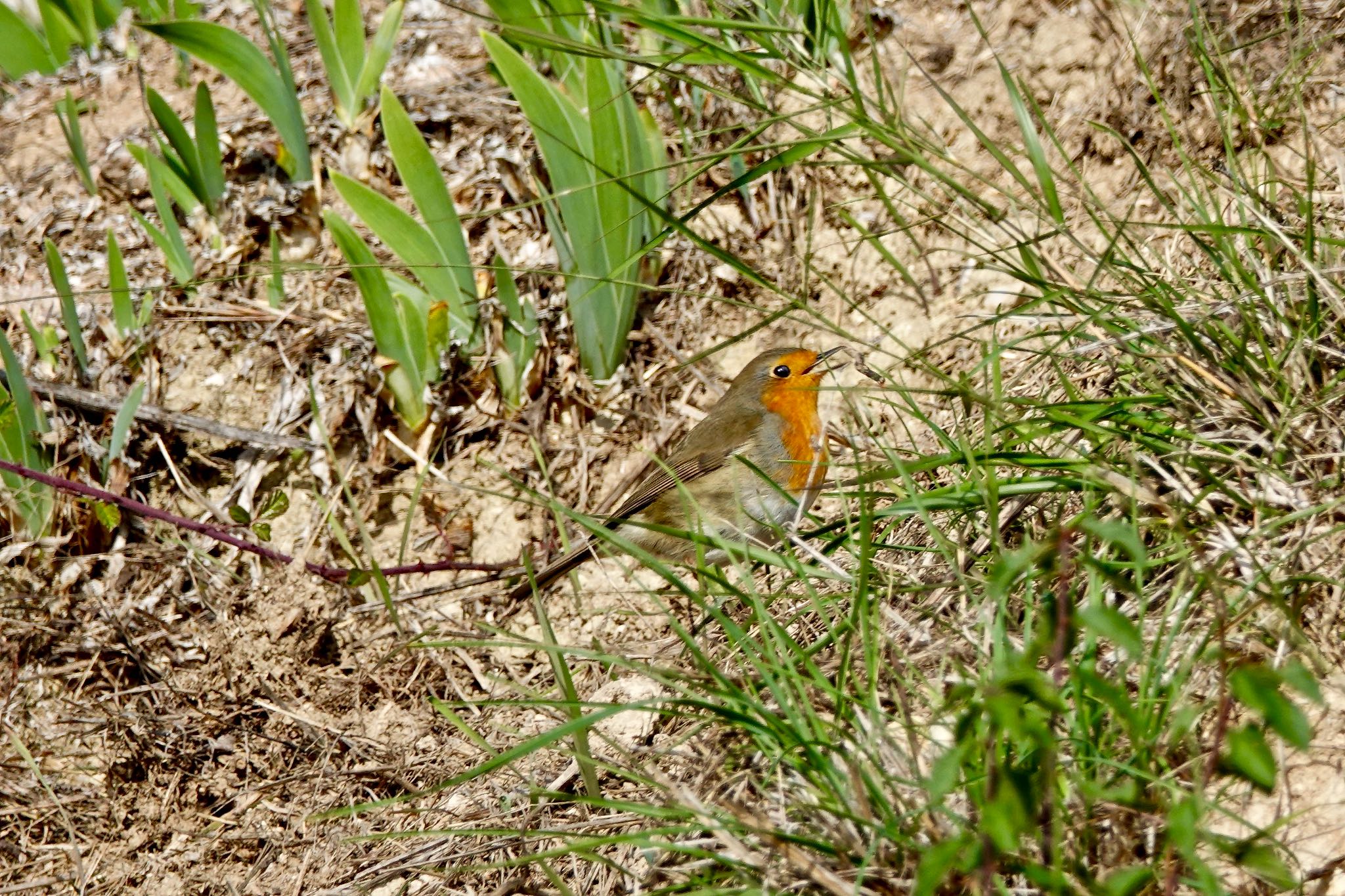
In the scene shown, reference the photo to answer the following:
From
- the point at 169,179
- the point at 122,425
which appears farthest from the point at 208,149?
the point at 122,425

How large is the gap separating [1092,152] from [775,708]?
2879mm

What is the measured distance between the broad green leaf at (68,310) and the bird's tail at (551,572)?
5.78 ft

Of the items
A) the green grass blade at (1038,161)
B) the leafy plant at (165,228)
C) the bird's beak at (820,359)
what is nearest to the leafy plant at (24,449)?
the leafy plant at (165,228)

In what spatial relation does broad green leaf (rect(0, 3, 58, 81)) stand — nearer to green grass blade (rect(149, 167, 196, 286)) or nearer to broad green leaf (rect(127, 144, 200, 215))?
broad green leaf (rect(127, 144, 200, 215))

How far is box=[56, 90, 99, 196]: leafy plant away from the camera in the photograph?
460cm

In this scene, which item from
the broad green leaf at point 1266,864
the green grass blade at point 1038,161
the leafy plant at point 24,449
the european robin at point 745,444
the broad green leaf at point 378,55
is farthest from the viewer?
the broad green leaf at point 378,55

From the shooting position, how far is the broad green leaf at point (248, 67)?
13.5 ft

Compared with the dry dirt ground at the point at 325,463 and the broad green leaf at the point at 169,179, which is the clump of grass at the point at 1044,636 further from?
the broad green leaf at the point at 169,179

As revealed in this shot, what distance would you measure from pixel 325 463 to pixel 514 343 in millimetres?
825

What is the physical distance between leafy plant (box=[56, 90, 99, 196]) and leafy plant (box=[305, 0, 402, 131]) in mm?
949

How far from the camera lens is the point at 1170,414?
2732 millimetres

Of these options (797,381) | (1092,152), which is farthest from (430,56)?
(1092,152)

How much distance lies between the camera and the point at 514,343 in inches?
180

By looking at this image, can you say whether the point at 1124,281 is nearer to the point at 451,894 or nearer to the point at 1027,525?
the point at 1027,525
